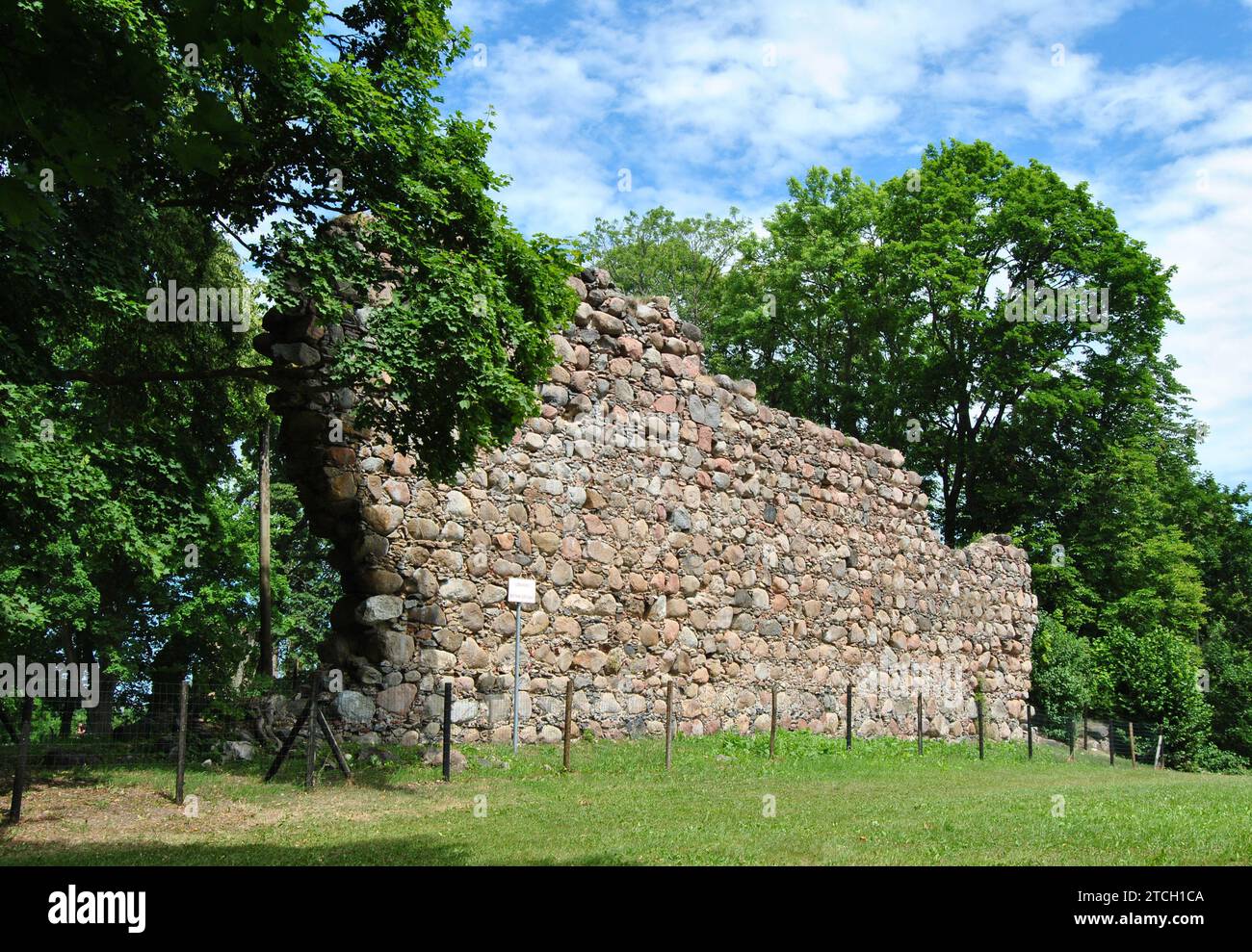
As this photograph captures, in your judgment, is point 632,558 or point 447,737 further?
point 632,558

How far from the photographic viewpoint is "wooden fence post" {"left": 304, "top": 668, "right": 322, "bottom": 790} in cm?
998

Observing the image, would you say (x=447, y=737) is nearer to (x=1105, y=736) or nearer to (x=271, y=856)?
(x=271, y=856)

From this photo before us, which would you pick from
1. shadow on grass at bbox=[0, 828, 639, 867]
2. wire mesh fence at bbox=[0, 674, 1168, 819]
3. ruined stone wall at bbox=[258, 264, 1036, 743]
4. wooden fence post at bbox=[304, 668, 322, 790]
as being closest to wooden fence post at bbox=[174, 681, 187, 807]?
wire mesh fence at bbox=[0, 674, 1168, 819]

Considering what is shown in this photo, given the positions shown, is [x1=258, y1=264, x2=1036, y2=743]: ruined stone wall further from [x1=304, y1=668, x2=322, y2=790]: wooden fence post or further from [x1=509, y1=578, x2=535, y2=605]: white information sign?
[x1=304, y1=668, x2=322, y2=790]: wooden fence post

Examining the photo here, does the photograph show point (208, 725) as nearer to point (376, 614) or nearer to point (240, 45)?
point (376, 614)

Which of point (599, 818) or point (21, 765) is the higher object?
point (21, 765)

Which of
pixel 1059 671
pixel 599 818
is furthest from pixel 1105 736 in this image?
pixel 599 818

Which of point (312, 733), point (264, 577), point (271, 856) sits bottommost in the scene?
point (271, 856)

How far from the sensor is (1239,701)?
93.6ft

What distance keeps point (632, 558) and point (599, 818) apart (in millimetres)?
6316

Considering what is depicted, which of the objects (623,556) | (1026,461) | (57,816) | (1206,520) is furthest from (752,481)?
(1206,520)

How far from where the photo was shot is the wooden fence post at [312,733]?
32.7 ft

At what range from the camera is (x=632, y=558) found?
15.1 metres

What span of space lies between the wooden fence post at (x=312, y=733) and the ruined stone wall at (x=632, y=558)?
3.60ft
